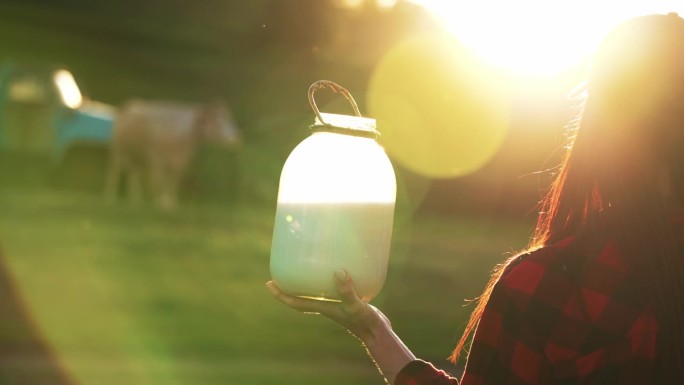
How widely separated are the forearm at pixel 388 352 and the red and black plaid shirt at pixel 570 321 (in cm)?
40

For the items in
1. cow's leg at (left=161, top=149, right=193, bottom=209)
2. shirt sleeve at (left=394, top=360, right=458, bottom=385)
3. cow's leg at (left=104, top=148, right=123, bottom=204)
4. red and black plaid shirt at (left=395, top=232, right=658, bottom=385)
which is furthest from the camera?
cow's leg at (left=161, top=149, right=193, bottom=209)

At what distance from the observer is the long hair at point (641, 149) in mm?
1784

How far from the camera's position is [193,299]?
33.8 ft

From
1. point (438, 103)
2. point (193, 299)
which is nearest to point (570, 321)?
point (193, 299)

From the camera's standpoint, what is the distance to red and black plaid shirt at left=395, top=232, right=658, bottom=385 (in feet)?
5.65

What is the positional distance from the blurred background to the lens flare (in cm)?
4

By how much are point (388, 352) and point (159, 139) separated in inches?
891

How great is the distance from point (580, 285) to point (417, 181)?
19.7 metres

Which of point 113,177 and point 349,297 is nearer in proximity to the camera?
point 349,297

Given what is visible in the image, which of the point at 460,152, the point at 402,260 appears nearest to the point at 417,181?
the point at 460,152

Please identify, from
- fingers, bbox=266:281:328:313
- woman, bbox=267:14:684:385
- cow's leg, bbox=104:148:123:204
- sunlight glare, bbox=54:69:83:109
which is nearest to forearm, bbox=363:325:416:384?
fingers, bbox=266:281:328:313

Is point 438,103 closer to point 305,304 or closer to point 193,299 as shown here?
point 193,299

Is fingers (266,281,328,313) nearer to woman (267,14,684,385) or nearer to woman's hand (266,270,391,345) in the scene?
woman's hand (266,270,391,345)

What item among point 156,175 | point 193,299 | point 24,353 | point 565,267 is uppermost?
point 565,267
